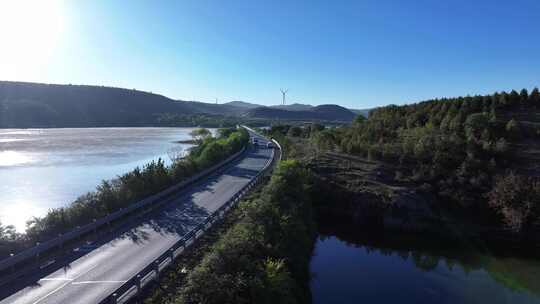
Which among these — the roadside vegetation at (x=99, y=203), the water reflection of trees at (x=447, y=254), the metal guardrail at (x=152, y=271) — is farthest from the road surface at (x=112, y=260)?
the water reflection of trees at (x=447, y=254)

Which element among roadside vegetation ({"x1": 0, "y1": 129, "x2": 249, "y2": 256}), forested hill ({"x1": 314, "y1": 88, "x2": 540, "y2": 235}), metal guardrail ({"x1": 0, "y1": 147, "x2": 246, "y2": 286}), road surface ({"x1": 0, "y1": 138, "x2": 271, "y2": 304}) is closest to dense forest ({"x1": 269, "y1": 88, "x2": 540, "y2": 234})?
forested hill ({"x1": 314, "y1": 88, "x2": 540, "y2": 235})

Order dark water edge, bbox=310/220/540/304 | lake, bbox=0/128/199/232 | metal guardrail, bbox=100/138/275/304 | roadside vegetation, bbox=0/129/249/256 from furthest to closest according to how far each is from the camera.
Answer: lake, bbox=0/128/199/232, dark water edge, bbox=310/220/540/304, roadside vegetation, bbox=0/129/249/256, metal guardrail, bbox=100/138/275/304

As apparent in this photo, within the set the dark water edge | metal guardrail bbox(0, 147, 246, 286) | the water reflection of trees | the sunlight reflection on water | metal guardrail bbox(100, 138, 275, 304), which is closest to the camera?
metal guardrail bbox(100, 138, 275, 304)

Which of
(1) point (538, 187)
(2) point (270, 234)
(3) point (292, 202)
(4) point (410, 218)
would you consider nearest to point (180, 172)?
(3) point (292, 202)

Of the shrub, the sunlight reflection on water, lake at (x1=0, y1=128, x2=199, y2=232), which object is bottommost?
the sunlight reflection on water

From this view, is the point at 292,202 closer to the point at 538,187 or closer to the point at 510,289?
the point at 510,289

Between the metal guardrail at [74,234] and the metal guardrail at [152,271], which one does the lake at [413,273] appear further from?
the metal guardrail at [74,234]

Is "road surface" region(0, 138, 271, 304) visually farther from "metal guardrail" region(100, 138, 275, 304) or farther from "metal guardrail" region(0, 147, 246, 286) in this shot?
"metal guardrail" region(100, 138, 275, 304)

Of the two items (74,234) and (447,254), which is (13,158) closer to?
(74,234)
